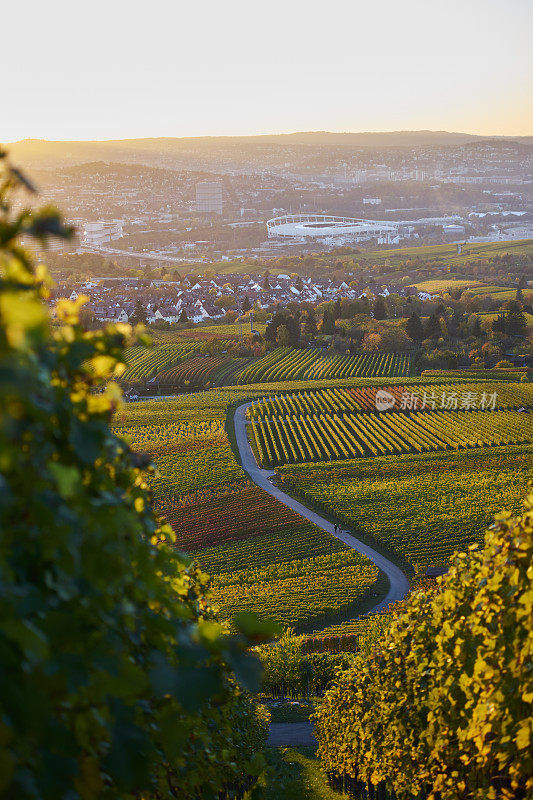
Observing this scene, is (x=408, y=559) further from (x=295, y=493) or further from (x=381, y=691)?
(x=381, y=691)

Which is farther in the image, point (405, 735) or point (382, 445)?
point (382, 445)

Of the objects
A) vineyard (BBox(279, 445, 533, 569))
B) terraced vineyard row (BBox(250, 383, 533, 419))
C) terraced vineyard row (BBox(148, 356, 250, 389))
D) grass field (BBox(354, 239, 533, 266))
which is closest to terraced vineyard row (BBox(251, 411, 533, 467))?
terraced vineyard row (BBox(250, 383, 533, 419))

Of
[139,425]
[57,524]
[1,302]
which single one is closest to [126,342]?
[57,524]

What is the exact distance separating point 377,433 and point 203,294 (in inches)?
2707

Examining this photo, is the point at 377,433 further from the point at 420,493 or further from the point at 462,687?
the point at 462,687

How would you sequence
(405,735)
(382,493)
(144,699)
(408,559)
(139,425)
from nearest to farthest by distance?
(144,699) < (405,735) < (408,559) < (382,493) < (139,425)

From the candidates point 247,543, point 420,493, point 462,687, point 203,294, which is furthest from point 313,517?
point 203,294

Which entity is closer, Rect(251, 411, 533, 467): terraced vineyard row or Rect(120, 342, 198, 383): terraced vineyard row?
Rect(251, 411, 533, 467): terraced vineyard row

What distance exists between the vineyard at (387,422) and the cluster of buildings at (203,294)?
139 ft

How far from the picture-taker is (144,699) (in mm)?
2783

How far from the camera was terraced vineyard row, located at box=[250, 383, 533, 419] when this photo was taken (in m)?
56.8

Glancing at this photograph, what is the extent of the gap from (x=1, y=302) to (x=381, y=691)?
6220 millimetres

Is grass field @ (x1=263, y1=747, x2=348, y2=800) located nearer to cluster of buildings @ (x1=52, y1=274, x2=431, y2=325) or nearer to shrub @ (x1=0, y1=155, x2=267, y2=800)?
shrub @ (x1=0, y1=155, x2=267, y2=800)

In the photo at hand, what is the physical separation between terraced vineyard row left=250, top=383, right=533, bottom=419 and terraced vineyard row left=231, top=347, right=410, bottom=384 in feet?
26.4
